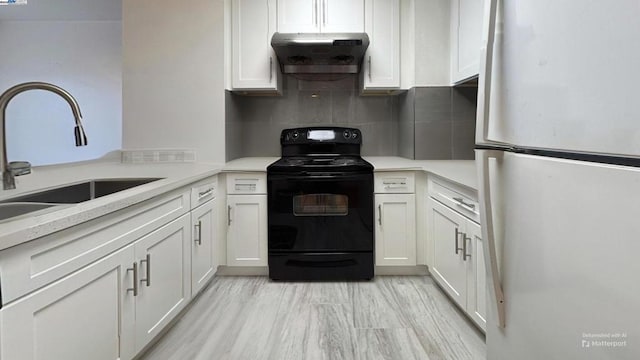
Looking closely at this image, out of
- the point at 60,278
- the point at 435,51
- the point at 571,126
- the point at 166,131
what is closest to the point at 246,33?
the point at 166,131

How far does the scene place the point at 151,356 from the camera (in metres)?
1.85

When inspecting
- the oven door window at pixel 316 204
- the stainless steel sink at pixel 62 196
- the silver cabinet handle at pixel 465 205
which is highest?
the stainless steel sink at pixel 62 196

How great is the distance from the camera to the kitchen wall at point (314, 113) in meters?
3.49

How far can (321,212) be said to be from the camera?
2793 mm

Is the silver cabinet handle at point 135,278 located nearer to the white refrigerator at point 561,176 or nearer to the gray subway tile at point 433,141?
the white refrigerator at point 561,176

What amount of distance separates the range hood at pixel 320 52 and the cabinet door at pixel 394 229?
111cm

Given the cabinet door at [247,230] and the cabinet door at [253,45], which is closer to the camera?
the cabinet door at [247,230]

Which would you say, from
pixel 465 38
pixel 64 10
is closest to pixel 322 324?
pixel 465 38

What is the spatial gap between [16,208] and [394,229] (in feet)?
7.22

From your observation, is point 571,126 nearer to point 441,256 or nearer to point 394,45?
point 441,256

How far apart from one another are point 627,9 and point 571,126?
205mm

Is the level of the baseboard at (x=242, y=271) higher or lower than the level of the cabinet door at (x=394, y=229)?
lower

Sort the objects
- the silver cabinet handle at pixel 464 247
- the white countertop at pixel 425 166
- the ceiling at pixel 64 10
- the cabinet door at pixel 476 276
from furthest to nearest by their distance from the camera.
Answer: the ceiling at pixel 64 10
the white countertop at pixel 425 166
the silver cabinet handle at pixel 464 247
the cabinet door at pixel 476 276

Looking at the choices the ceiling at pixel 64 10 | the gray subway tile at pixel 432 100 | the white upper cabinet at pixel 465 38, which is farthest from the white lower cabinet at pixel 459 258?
the ceiling at pixel 64 10
